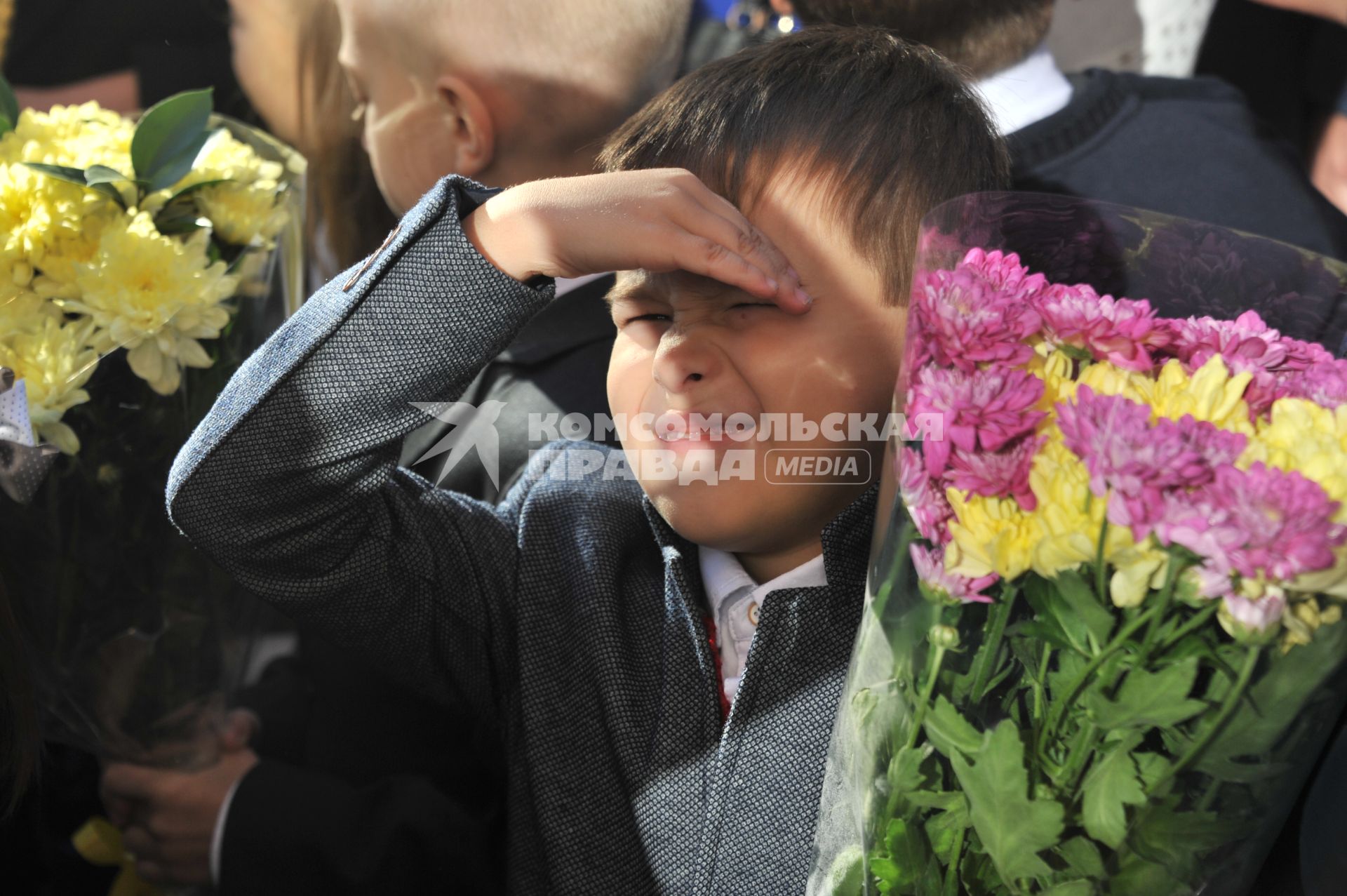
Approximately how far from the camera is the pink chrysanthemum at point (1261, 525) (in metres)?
0.53

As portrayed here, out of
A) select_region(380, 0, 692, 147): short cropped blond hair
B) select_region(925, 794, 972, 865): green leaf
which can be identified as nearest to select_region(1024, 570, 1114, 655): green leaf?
select_region(925, 794, 972, 865): green leaf

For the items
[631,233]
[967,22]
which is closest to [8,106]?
[631,233]

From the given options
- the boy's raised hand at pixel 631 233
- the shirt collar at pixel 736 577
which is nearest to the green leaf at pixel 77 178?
the boy's raised hand at pixel 631 233

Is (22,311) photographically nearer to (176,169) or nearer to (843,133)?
(176,169)

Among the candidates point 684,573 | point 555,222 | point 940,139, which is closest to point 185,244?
point 555,222

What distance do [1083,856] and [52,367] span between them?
787 mm

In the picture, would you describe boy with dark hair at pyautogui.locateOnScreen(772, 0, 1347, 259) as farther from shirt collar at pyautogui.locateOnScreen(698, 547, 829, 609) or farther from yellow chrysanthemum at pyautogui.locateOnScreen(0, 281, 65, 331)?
yellow chrysanthemum at pyautogui.locateOnScreen(0, 281, 65, 331)

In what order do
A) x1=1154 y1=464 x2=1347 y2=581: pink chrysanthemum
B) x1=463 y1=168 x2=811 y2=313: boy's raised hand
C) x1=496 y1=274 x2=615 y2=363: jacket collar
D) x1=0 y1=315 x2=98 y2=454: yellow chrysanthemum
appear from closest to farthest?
x1=1154 y1=464 x2=1347 y2=581: pink chrysanthemum → x1=463 y1=168 x2=811 y2=313: boy's raised hand → x1=0 y1=315 x2=98 y2=454: yellow chrysanthemum → x1=496 y1=274 x2=615 y2=363: jacket collar

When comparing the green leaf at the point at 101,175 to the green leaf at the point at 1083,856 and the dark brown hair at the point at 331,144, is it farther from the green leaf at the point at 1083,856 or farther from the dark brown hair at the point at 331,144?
the green leaf at the point at 1083,856

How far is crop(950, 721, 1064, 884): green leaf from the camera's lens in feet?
1.96

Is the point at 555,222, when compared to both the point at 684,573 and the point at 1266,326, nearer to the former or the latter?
the point at 684,573

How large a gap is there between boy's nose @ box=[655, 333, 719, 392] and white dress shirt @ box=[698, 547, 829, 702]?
0.19 metres

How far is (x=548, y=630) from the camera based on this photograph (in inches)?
40.1

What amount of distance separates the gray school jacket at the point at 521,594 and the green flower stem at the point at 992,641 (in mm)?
263
